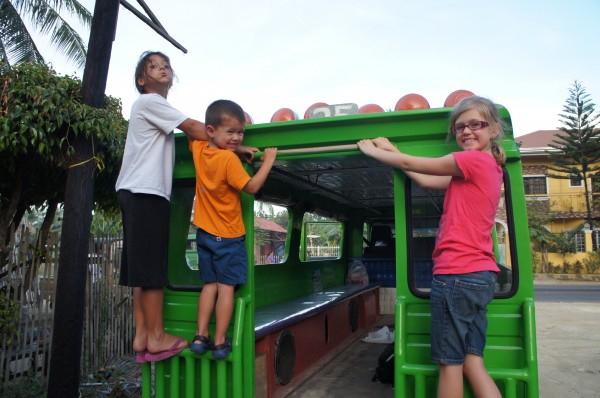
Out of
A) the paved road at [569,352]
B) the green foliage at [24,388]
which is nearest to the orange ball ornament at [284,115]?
the green foliage at [24,388]

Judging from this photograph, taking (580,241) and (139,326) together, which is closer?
(139,326)

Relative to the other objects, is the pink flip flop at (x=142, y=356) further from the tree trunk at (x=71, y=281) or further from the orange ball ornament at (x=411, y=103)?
the orange ball ornament at (x=411, y=103)

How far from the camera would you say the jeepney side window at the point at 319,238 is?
7951 millimetres

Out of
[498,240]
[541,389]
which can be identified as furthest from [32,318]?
[541,389]

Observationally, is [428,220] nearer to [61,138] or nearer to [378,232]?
[61,138]

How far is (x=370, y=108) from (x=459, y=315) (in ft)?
4.46

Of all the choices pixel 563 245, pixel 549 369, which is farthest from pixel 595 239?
pixel 549 369

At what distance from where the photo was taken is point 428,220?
4594mm

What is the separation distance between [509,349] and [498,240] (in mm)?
1423

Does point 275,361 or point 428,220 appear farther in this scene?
point 428,220

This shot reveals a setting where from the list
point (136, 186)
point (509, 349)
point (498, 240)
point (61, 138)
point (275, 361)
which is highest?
point (61, 138)

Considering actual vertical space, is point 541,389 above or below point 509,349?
below

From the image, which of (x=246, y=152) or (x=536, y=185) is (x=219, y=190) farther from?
(x=536, y=185)

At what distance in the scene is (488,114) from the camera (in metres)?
2.58
